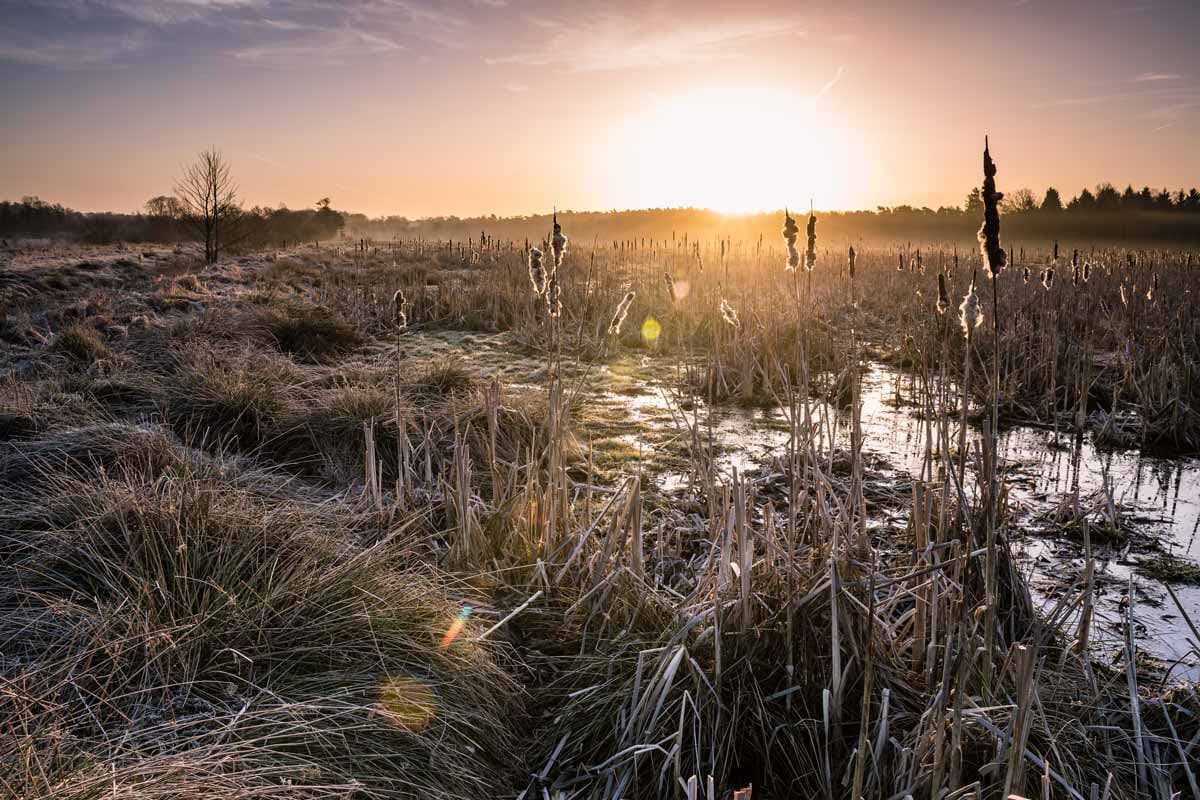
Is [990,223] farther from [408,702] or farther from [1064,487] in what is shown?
[1064,487]

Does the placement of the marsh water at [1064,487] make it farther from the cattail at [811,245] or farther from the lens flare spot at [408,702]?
the lens flare spot at [408,702]

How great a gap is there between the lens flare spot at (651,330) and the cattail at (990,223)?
7152mm

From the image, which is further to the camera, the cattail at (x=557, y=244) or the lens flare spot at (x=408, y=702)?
the cattail at (x=557, y=244)

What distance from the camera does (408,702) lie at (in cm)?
181

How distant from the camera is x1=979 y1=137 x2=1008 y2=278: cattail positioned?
145 centimetres

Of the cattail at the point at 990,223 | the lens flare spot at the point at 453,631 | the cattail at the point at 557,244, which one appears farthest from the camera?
the cattail at the point at 557,244

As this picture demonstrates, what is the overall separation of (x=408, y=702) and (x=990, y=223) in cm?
188

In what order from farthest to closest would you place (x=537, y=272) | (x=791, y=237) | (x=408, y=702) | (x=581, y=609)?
(x=537, y=272), (x=791, y=237), (x=581, y=609), (x=408, y=702)

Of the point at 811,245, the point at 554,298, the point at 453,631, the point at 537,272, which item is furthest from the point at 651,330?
the point at 453,631

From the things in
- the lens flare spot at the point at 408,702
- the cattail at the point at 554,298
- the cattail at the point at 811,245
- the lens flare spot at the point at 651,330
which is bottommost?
the lens flare spot at the point at 408,702

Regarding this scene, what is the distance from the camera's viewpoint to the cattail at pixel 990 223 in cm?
145

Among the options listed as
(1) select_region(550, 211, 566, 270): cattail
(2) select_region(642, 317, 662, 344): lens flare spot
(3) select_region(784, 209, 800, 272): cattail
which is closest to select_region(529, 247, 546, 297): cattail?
(1) select_region(550, 211, 566, 270): cattail

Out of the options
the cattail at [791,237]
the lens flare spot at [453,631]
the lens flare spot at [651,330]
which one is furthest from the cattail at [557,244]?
the lens flare spot at [651,330]

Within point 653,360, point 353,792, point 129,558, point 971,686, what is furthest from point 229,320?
point 971,686
